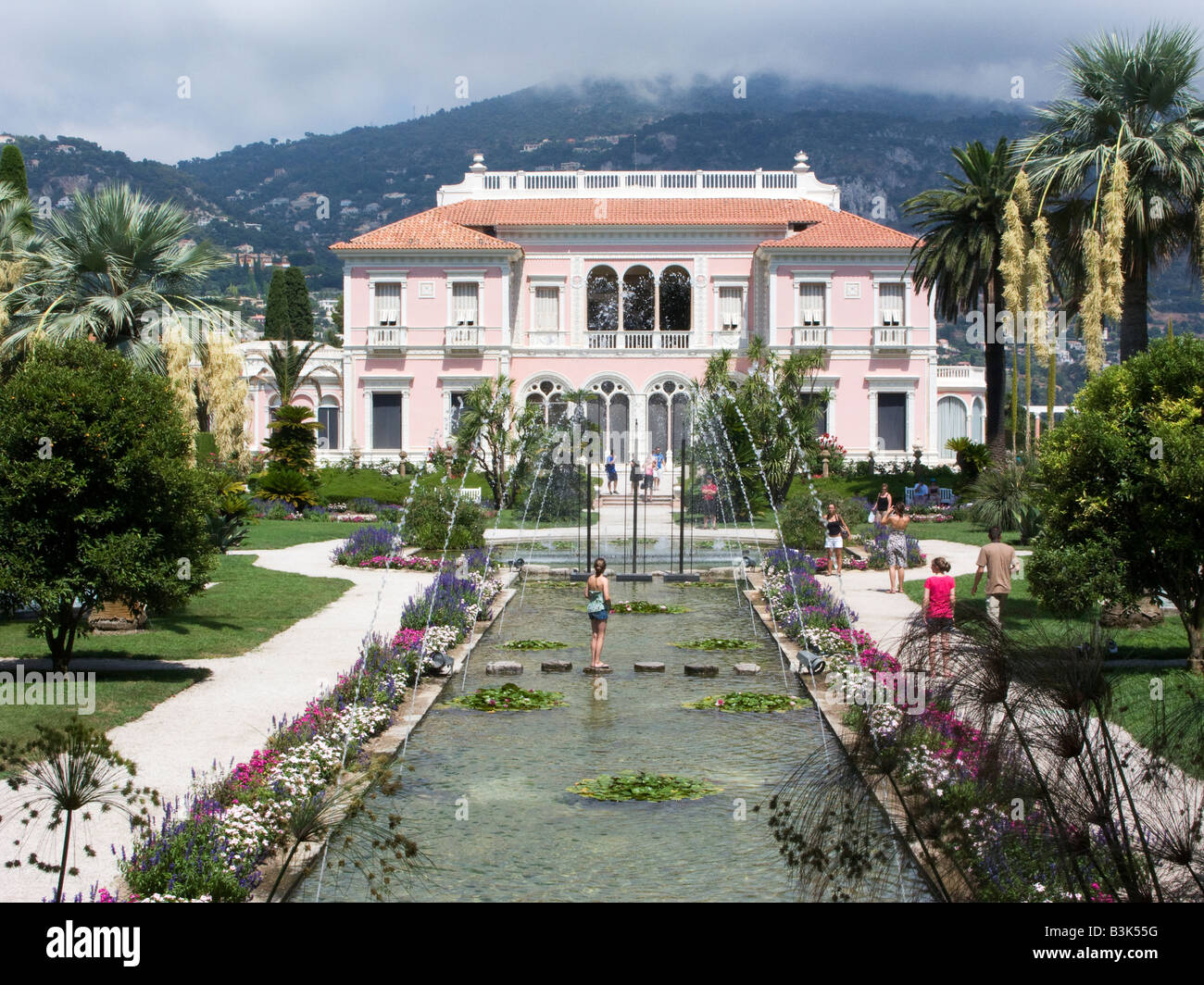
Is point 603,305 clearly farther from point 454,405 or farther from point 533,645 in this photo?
point 533,645

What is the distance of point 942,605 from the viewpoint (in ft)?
35.3

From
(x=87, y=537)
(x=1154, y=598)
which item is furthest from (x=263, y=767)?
(x=1154, y=598)

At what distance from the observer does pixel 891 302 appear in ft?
148

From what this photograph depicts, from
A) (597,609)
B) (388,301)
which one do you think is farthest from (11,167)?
(597,609)

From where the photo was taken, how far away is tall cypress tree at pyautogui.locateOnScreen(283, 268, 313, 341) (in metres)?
64.1

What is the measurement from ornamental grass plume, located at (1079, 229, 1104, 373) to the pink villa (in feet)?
78.2

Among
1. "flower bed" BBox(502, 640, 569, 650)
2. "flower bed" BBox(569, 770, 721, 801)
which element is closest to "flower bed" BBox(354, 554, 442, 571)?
"flower bed" BBox(502, 640, 569, 650)

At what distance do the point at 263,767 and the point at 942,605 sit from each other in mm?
6136

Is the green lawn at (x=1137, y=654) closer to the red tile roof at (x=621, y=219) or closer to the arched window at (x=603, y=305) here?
the red tile roof at (x=621, y=219)

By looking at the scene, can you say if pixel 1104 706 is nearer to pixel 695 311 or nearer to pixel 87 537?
Result: pixel 87 537

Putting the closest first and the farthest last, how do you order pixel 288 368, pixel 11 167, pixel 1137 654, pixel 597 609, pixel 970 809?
pixel 970 809, pixel 597 609, pixel 1137 654, pixel 11 167, pixel 288 368

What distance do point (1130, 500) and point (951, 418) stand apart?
40.3 meters

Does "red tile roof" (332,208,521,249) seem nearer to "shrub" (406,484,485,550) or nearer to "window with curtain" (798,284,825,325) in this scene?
"window with curtain" (798,284,825,325)

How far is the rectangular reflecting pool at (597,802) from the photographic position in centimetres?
650
